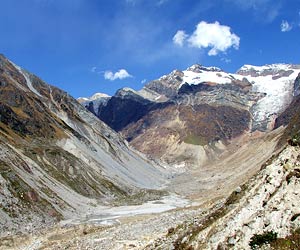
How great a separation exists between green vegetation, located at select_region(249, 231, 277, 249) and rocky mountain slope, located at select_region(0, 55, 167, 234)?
4987 centimetres

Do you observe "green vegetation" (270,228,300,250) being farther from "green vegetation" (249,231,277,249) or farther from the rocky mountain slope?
the rocky mountain slope

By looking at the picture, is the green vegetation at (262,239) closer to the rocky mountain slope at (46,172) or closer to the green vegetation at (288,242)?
the green vegetation at (288,242)

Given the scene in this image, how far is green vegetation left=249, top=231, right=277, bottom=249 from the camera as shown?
67.1ft

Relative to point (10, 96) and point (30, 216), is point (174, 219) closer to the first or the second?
point (30, 216)

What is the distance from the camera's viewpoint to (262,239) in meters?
20.6

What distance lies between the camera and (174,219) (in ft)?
168

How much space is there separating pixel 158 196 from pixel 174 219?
278 ft

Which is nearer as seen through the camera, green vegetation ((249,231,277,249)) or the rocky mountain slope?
green vegetation ((249,231,277,249))

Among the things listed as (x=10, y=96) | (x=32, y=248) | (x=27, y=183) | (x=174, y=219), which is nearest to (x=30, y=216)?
(x=27, y=183)

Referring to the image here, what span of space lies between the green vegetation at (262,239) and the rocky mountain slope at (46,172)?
49.9 meters

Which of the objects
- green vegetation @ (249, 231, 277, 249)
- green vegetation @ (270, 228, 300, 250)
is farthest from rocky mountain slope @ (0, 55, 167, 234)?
green vegetation @ (270, 228, 300, 250)

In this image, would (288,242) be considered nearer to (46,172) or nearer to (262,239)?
(262,239)

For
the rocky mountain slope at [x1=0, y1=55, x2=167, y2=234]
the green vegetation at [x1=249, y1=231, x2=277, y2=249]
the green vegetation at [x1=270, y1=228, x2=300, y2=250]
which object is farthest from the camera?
the rocky mountain slope at [x1=0, y1=55, x2=167, y2=234]

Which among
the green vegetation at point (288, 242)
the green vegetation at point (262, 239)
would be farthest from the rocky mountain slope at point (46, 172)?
the green vegetation at point (288, 242)
